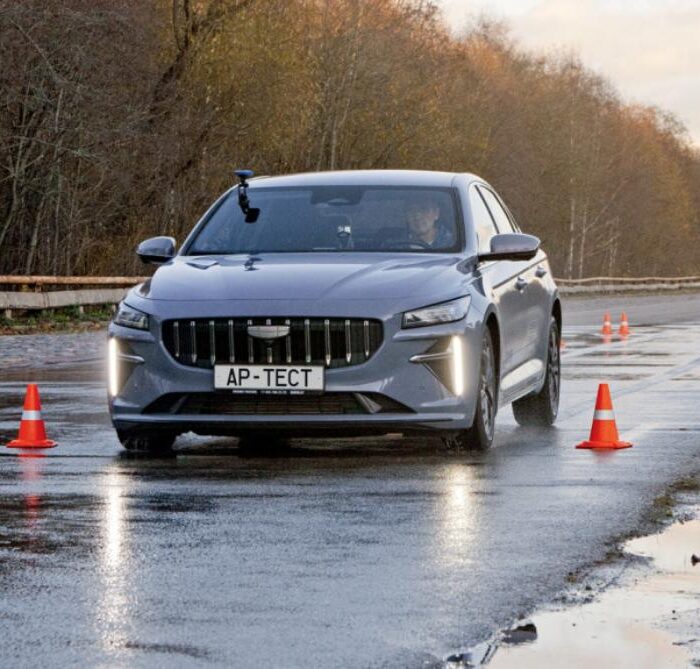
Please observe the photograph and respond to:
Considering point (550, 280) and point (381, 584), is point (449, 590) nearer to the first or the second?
point (381, 584)

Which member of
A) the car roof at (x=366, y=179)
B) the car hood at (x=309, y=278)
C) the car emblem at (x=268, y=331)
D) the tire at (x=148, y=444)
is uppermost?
the car roof at (x=366, y=179)

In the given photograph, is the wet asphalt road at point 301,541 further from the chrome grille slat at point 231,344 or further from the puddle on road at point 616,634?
the chrome grille slat at point 231,344

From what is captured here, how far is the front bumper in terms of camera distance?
1066 centimetres

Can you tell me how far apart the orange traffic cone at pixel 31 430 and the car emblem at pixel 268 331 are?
5.64 ft

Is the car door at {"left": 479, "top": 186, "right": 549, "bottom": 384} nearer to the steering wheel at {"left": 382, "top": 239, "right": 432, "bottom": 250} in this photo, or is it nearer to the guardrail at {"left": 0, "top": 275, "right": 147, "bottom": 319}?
the steering wheel at {"left": 382, "top": 239, "right": 432, "bottom": 250}

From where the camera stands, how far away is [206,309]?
10.8 meters

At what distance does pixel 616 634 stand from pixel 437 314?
5166 mm

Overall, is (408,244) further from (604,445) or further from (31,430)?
(31,430)

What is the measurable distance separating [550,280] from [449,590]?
7766mm

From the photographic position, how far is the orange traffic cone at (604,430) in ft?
38.4

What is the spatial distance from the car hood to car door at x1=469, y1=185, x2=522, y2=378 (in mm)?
326

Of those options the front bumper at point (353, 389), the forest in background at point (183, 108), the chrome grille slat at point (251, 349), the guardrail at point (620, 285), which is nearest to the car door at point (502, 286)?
the front bumper at point (353, 389)

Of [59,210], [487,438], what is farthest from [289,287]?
[59,210]

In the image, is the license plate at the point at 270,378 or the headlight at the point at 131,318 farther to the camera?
the headlight at the point at 131,318
